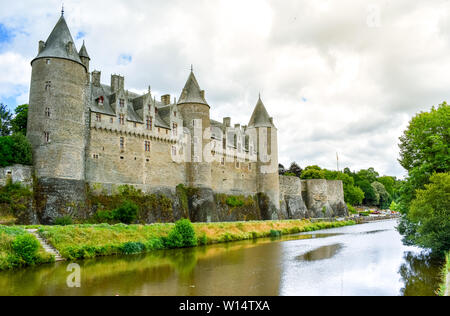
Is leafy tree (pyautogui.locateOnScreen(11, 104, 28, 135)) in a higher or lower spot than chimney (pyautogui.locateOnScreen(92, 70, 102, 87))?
lower

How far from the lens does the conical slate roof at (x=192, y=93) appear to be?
113 feet

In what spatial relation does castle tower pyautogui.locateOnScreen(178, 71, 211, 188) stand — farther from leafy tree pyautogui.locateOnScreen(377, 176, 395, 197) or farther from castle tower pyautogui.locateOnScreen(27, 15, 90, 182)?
leafy tree pyautogui.locateOnScreen(377, 176, 395, 197)

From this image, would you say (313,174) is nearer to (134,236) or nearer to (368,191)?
(368,191)

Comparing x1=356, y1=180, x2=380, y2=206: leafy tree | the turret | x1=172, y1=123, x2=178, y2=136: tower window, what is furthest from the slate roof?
x1=356, y1=180, x2=380, y2=206: leafy tree

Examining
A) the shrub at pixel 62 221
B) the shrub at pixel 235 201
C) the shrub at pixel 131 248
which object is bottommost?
the shrub at pixel 131 248

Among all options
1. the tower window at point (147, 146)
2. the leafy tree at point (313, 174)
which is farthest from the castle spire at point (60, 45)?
the leafy tree at point (313, 174)

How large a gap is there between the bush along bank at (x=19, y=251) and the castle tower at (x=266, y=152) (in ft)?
96.5

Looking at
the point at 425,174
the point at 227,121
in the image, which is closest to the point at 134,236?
the point at 425,174

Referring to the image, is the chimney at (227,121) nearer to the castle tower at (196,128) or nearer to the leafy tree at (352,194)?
the castle tower at (196,128)

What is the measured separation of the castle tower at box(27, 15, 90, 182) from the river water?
8993mm

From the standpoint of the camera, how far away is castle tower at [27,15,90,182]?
23.2m

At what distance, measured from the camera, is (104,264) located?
52.2 ft

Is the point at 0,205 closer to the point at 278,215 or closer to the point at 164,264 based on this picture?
the point at 164,264

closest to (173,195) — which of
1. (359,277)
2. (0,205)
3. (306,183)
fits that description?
(0,205)
